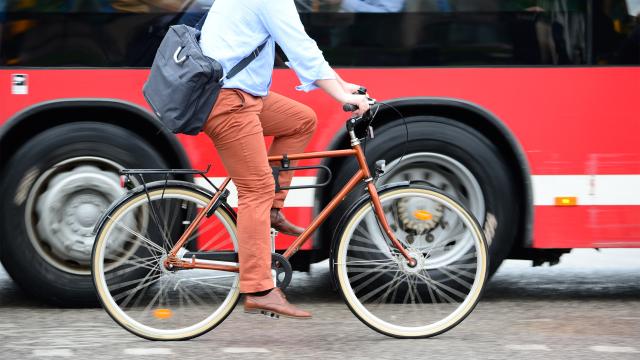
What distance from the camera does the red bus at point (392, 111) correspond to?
657 cm

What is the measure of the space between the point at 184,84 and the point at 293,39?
0.50 metres

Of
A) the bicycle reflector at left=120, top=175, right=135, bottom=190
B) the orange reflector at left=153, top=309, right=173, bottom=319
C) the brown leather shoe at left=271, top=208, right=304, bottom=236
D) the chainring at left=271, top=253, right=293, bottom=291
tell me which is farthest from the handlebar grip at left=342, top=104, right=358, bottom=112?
the orange reflector at left=153, top=309, right=173, bottom=319

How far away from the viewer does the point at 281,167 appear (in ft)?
18.9

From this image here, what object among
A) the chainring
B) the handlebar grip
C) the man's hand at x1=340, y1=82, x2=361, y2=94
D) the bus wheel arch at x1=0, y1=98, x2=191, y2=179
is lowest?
the chainring

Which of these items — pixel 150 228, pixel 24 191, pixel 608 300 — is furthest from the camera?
pixel 608 300

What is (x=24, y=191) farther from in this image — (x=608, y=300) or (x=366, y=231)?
(x=608, y=300)

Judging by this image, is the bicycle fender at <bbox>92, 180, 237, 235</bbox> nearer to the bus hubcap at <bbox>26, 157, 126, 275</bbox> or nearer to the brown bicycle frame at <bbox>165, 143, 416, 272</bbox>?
the brown bicycle frame at <bbox>165, 143, 416, 272</bbox>

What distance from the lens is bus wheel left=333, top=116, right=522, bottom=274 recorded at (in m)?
6.73

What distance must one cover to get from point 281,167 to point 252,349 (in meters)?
0.84

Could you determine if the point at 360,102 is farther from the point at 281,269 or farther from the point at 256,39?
the point at 281,269

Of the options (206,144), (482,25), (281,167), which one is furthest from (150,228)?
(482,25)

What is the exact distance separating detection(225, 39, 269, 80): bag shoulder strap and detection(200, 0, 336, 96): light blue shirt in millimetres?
15

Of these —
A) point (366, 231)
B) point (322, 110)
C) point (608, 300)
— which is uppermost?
point (322, 110)

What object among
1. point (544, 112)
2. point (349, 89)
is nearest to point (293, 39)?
point (349, 89)
